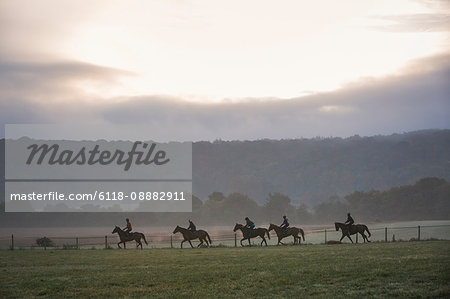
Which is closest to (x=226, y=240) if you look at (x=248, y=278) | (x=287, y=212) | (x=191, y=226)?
(x=191, y=226)

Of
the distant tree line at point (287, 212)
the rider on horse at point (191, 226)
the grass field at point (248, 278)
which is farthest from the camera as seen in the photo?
the distant tree line at point (287, 212)

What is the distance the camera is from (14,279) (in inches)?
891

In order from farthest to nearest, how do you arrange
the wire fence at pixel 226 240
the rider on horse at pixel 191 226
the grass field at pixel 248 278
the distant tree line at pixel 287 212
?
the distant tree line at pixel 287 212 < the wire fence at pixel 226 240 < the rider on horse at pixel 191 226 < the grass field at pixel 248 278

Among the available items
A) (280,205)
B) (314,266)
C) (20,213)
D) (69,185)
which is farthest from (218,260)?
(69,185)

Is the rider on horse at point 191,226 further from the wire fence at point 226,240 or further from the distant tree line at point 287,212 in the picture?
the distant tree line at point 287,212

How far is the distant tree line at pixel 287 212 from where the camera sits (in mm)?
133000

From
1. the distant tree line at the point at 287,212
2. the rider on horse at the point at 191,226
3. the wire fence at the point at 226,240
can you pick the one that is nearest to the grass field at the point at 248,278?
the rider on horse at the point at 191,226

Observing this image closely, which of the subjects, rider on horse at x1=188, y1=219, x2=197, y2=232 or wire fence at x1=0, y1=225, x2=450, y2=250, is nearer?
rider on horse at x1=188, y1=219, x2=197, y2=232

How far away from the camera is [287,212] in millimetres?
146875

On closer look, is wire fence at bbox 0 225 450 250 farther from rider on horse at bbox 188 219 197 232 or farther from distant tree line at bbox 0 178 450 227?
distant tree line at bbox 0 178 450 227

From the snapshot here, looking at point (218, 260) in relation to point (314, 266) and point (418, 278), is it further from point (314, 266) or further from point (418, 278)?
point (418, 278)

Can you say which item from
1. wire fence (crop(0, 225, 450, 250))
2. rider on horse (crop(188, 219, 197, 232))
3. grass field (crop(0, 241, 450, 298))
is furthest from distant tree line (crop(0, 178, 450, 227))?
grass field (crop(0, 241, 450, 298))

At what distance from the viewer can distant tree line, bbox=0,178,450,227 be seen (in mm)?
133000

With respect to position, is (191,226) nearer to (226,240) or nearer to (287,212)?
(226,240)
